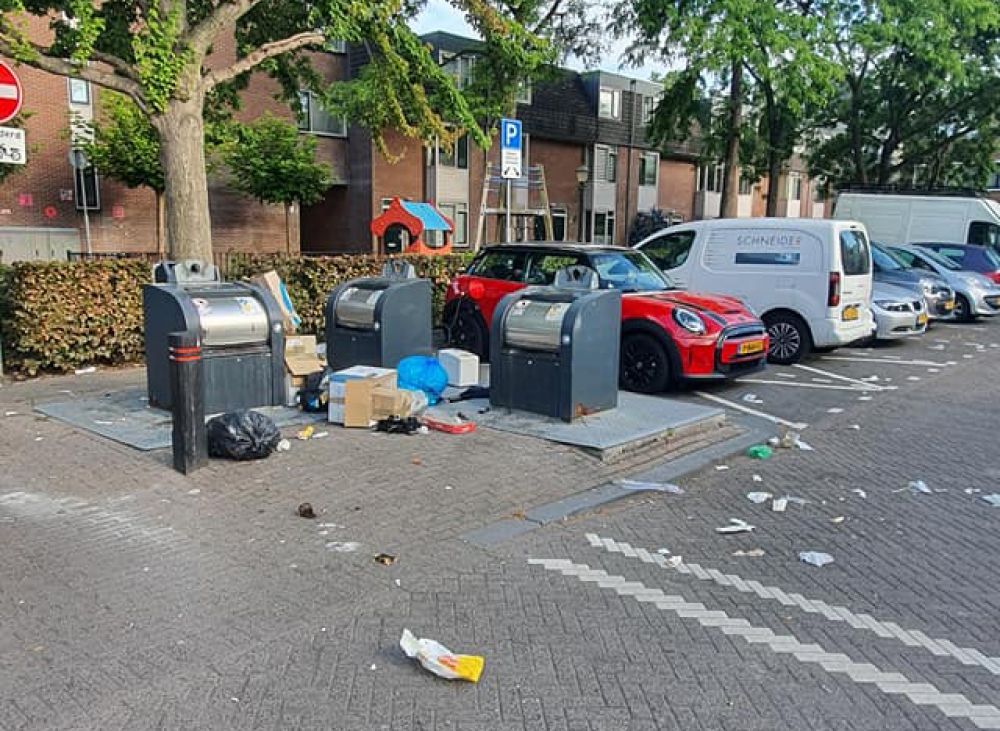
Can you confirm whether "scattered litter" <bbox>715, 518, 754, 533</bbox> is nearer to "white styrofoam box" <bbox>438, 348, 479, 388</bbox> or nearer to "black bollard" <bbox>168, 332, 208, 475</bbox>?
"black bollard" <bbox>168, 332, 208, 475</bbox>

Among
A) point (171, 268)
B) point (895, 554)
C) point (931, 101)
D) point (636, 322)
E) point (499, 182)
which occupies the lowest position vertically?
point (895, 554)

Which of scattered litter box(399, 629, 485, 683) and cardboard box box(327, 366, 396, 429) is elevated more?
cardboard box box(327, 366, 396, 429)

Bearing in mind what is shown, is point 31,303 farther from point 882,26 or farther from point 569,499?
point 882,26

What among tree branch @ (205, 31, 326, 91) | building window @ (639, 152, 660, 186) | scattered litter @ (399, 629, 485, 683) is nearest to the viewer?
scattered litter @ (399, 629, 485, 683)

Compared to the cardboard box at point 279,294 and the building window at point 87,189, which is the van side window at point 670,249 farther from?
the building window at point 87,189

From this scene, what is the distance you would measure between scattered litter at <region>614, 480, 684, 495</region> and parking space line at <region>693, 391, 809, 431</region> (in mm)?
2541

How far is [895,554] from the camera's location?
16.0ft

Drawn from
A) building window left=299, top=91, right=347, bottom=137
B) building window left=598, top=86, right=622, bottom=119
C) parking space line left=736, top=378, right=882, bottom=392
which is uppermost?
building window left=598, top=86, right=622, bottom=119

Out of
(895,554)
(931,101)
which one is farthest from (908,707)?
(931,101)

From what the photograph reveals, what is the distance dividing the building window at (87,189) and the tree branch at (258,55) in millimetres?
14126

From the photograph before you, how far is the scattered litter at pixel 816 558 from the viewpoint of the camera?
473 centimetres

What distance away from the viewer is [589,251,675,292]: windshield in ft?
31.6

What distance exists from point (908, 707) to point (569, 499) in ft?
8.98

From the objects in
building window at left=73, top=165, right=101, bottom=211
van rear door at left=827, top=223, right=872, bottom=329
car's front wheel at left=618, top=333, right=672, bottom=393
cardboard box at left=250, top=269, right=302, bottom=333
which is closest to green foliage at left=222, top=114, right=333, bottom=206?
building window at left=73, top=165, right=101, bottom=211
